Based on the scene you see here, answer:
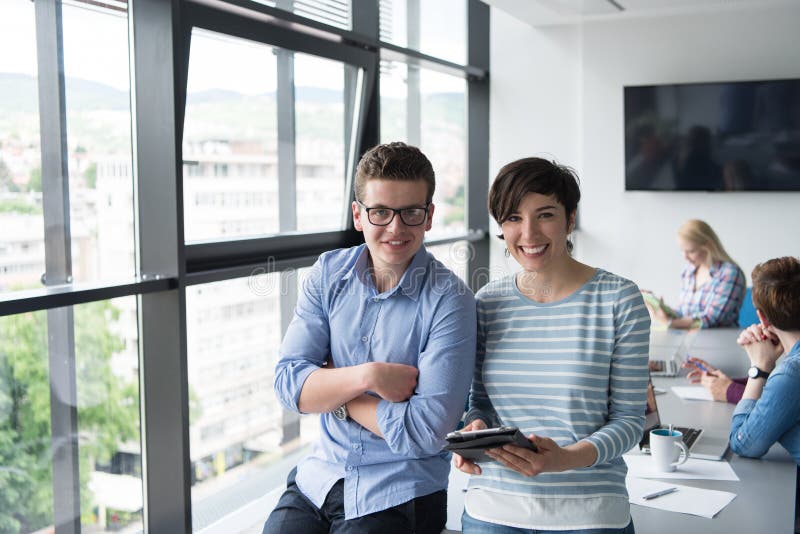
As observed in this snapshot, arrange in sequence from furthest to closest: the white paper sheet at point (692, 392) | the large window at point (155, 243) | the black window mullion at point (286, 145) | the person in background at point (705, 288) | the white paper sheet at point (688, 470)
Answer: the person in background at point (705, 288), the black window mullion at point (286, 145), the white paper sheet at point (692, 392), the large window at point (155, 243), the white paper sheet at point (688, 470)

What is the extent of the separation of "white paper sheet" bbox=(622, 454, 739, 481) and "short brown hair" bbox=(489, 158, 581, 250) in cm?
85

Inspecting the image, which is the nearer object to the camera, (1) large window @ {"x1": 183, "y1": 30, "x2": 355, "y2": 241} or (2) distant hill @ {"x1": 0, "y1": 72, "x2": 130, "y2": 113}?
(2) distant hill @ {"x1": 0, "y1": 72, "x2": 130, "y2": 113}

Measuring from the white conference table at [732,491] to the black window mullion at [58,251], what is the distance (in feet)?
4.67

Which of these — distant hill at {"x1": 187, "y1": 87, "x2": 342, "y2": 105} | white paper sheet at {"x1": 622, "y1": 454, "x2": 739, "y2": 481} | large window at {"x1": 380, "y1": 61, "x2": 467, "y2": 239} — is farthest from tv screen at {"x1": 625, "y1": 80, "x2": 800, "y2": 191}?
white paper sheet at {"x1": 622, "y1": 454, "x2": 739, "y2": 481}

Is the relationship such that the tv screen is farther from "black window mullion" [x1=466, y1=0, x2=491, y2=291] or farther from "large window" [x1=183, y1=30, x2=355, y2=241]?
"large window" [x1=183, y1=30, x2=355, y2=241]

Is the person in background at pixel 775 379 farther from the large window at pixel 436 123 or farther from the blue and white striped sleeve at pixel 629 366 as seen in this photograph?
the large window at pixel 436 123

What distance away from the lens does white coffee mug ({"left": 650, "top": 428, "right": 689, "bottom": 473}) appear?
221 centimetres

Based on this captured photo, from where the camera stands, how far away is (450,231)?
6.32 meters

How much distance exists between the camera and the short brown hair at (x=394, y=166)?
1.88 meters

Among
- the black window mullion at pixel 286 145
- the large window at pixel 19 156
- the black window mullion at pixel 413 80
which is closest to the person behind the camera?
the large window at pixel 19 156

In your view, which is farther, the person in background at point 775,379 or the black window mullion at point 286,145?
the black window mullion at point 286,145

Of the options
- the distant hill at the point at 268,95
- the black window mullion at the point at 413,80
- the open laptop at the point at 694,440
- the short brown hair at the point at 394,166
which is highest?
the black window mullion at the point at 413,80

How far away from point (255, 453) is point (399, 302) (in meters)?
2.35

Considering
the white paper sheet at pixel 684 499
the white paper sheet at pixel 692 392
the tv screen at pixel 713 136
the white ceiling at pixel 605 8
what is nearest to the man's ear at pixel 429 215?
the white paper sheet at pixel 684 499
